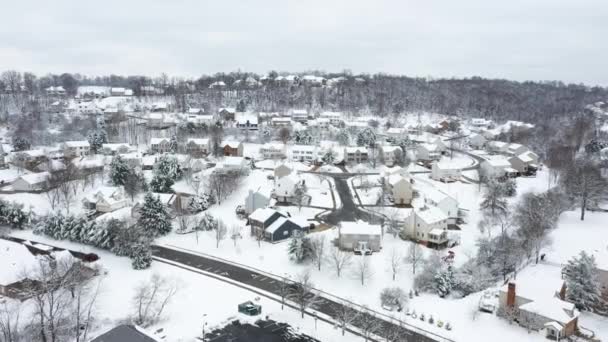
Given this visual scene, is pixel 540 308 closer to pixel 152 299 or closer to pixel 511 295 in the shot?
pixel 511 295

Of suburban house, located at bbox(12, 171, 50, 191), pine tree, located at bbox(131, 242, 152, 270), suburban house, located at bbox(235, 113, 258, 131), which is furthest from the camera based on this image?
suburban house, located at bbox(235, 113, 258, 131)

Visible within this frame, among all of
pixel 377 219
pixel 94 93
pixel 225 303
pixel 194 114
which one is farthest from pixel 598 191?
pixel 94 93

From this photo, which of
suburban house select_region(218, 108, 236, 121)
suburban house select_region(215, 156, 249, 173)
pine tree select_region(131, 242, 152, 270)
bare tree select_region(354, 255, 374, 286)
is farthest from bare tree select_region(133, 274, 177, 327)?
suburban house select_region(218, 108, 236, 121)

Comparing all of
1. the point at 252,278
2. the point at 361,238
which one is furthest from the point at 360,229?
the point at 252,278

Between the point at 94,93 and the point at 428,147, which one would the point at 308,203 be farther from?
the point at 94,93

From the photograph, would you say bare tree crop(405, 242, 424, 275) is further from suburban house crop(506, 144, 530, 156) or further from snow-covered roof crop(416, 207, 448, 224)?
suburban house crop(506, 144, 530, 156)

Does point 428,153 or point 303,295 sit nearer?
point 303,295
